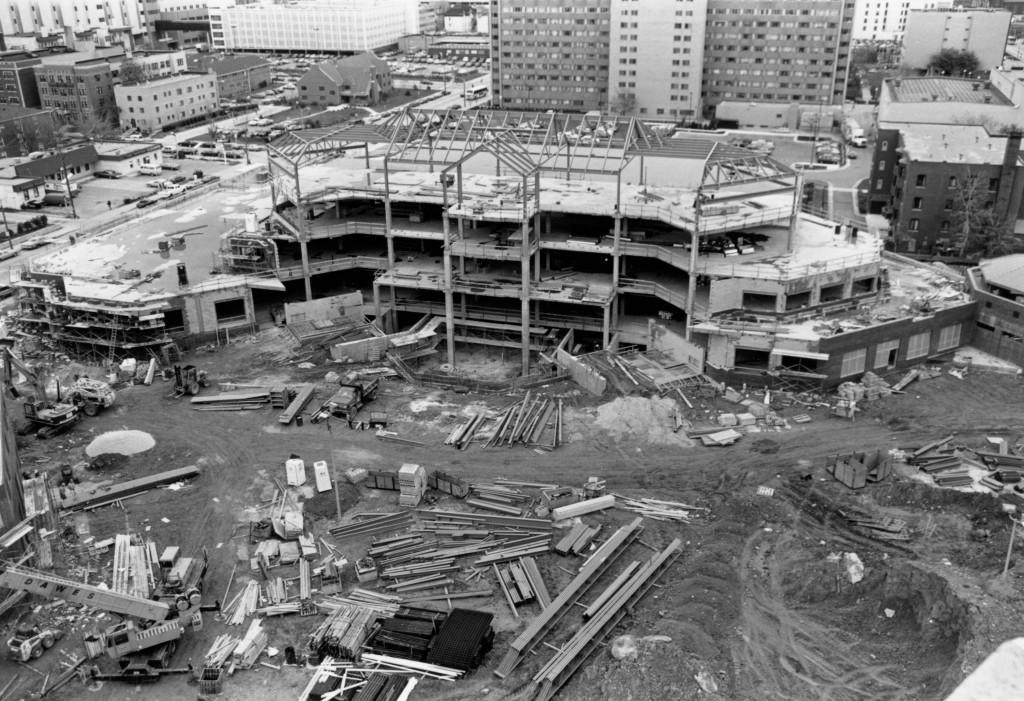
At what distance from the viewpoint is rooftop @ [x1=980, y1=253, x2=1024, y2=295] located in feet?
152

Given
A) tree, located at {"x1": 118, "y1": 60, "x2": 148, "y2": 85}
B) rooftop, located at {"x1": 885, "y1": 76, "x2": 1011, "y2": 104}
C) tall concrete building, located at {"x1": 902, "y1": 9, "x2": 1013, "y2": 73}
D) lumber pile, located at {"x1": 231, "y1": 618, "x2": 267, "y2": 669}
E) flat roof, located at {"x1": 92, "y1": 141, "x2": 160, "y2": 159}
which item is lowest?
lumber pile, located at {"x1": 231, "y1": 618, "x2": 267, "y2": 669}

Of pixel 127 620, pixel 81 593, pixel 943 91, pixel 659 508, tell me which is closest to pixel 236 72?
pixel 943 91

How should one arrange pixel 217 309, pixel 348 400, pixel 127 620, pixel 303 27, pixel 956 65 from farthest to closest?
pixel 303 27 → pixel 956 65 → pixel 217 309 → pixel 348 400 → pixel 127 620

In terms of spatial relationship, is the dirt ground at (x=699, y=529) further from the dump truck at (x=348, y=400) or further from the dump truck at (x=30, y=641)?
the dump truck at (x=348, y=400)

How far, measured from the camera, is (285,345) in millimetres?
50688

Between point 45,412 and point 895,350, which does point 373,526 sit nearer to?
point 45,412

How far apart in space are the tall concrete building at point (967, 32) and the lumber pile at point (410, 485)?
445 ft

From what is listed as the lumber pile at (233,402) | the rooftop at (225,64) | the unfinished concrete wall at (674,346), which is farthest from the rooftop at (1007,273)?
the rooftop at (225,64)

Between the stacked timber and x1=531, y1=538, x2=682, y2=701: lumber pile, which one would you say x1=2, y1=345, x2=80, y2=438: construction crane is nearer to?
the stacked timber

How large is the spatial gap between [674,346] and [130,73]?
104068 mm

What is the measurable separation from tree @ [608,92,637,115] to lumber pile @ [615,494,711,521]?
8836 cm

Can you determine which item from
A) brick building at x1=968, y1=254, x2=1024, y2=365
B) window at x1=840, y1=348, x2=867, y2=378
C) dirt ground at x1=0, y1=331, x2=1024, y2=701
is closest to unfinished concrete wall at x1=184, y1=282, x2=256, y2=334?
dirt ground at x1=0, y1=331, x2=1024, y2=701

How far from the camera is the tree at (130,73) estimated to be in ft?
400

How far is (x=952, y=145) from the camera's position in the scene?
70.7 m
